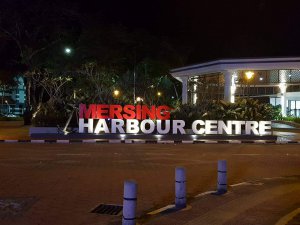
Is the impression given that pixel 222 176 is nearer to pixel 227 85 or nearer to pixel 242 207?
pixel 242 207

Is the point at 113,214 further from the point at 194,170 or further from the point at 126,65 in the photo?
the point at 126,65

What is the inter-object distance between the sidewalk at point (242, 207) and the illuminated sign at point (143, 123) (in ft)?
60.0

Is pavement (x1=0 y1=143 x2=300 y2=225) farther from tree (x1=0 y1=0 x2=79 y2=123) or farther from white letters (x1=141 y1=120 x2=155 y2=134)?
tree (x1=0 y1=0 x2=79 y2=123)

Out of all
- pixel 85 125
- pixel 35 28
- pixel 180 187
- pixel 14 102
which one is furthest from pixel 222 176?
pixel 14 102

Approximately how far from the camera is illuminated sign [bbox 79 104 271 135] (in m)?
31.2

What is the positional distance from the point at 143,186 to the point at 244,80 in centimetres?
3529

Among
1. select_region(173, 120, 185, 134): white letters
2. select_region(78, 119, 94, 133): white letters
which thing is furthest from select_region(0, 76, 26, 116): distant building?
select_region(173, 120, 185, 134): white letters

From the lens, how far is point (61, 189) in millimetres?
12180

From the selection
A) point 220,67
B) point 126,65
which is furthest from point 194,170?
point 126,65

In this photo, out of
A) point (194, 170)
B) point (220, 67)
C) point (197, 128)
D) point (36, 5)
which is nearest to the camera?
point (194, 170)

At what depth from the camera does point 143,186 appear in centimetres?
1284

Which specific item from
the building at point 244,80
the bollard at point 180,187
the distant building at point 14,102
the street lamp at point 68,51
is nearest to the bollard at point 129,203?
the bollard at point 180,187

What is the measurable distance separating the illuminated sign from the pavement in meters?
9.29

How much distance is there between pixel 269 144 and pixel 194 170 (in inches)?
525
